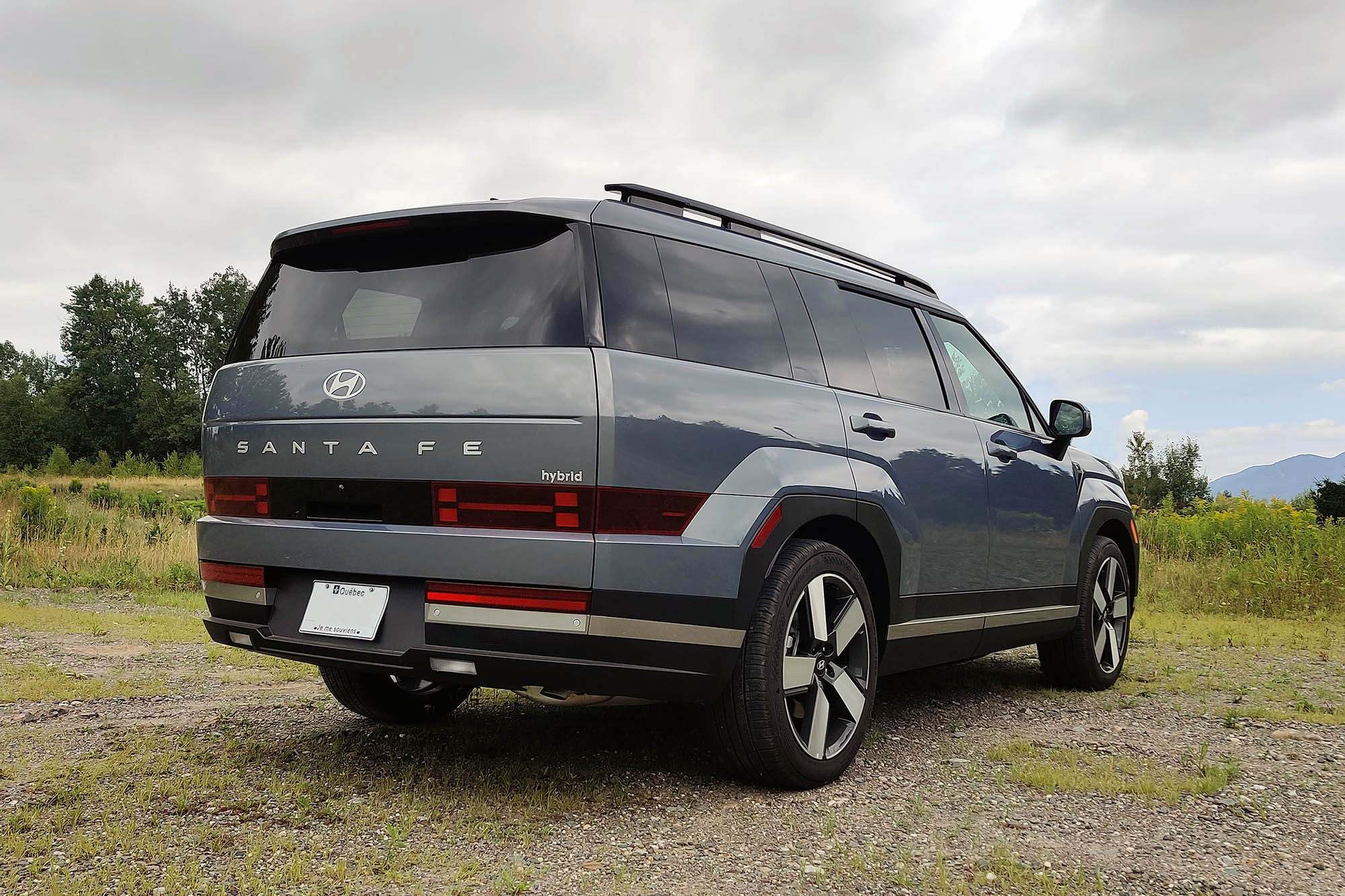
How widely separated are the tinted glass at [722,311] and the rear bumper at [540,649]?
919 mm

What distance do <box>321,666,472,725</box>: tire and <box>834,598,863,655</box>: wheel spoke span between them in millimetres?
1607

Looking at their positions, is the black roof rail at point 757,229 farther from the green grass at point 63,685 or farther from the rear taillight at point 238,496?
the green grass at point 63,685

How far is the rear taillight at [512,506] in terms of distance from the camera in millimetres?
3225

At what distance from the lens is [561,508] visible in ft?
10.6

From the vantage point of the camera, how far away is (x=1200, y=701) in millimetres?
5809

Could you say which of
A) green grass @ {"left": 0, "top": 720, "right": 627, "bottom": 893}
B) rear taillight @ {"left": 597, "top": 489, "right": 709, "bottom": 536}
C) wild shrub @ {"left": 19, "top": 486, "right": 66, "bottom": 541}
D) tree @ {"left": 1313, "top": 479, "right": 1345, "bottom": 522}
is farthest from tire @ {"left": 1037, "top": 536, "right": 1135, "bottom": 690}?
tree @ {"left": 1313, "top": 479, "right": 1345, "bottom": 522}

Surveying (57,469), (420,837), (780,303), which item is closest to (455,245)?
(780,303)

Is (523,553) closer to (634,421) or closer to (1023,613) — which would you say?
(634,421)

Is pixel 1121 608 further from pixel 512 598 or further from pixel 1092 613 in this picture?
pixel 512 598

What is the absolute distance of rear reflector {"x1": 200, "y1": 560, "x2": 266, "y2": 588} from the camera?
3732 millimetres

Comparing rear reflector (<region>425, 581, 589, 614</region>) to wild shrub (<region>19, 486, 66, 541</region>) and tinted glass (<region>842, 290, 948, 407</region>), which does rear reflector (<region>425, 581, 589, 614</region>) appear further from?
wild shrub (<region>19, 486, 66, 541</region>)

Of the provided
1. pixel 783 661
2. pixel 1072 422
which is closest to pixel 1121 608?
pixel 1072 422

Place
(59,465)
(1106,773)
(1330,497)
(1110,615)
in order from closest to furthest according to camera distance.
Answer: (1106,773) < (1110,615) < (1330,497) < (59,465)

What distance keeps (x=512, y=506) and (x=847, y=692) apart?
1.59m
